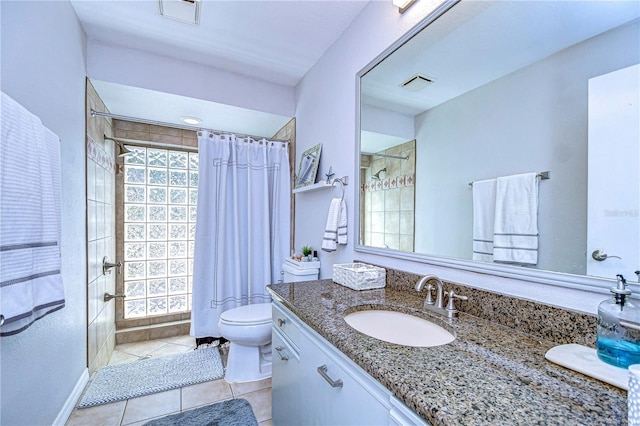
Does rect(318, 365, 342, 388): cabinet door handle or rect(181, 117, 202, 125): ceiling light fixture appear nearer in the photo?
rect(318, 365, 342, 388): cabinet door handle

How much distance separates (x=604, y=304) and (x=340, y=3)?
1.84 metres

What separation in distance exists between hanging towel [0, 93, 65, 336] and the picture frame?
1.47 meters

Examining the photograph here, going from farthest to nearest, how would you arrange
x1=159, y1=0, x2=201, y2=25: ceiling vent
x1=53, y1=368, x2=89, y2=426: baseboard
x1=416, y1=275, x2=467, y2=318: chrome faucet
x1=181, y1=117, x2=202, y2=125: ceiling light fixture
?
x1=181, y1=117, x2=202, y2=125: ceiling light fixture < x1=159, y1=0, x2=201, y2=25: ceiling vent < x1=53, y1=368, x2=89, y2=426: baseboard < x1=416, y1=275, x2=467, y2=318: chrome faucet

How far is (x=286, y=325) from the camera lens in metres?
1.27

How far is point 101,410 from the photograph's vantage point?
5.48 ft

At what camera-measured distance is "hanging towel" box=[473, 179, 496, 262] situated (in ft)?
3.34

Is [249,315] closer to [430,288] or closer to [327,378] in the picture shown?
[327,378]

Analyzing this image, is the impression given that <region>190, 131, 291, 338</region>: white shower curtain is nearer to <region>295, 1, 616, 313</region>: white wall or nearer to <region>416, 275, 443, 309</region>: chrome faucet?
<region>295, 1, 616, 313</region>: white wall

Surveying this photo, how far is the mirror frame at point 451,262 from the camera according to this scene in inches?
29.3

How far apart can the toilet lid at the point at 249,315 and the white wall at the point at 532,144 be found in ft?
4.01

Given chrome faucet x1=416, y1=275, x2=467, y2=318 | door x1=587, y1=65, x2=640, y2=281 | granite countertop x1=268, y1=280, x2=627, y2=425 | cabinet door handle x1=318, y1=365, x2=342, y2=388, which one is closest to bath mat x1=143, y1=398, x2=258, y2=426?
cabinet door handle x1=318, y1=365, x2=342, y2=388

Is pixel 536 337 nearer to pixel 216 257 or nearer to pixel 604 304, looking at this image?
pixel 604 304

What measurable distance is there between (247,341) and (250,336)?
0.20 ft

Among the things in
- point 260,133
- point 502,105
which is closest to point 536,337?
point 502,105
